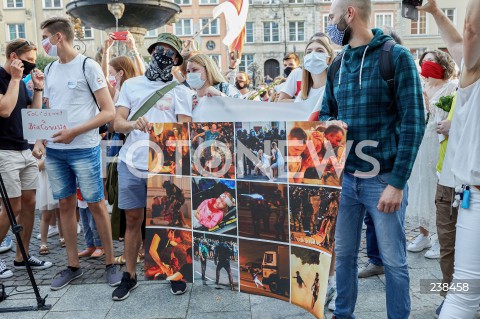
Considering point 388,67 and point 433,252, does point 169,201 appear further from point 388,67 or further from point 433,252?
point 433,252

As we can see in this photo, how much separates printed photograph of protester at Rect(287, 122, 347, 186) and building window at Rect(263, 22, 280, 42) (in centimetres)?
4713

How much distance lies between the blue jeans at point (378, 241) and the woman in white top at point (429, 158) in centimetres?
203

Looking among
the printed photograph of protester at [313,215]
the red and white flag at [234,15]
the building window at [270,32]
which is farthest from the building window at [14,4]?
the printed photograph of protester at [313,215]

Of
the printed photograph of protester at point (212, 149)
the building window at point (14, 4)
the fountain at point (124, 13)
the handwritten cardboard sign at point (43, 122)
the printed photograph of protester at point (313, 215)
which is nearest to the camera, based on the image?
the printed photograph of protester at point (313, 215)

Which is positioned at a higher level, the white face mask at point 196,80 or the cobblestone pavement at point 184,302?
the white face mask at point 196,80

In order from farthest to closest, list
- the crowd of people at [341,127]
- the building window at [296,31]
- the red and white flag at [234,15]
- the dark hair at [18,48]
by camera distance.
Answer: the building window at [296,31] < the red and white flag at [234,15] < the dark hair at [18,48] < the crowd of people at [341,127]

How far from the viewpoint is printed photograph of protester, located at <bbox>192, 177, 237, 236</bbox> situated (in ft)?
9.76

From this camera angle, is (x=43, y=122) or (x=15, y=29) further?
(x=15, y=29)

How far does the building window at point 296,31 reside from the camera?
48062 mm

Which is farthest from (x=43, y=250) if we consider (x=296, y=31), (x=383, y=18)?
(x=383, y=18)

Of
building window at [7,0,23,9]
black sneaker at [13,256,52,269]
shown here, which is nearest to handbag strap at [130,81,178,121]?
black sneaker at [13,256,52,269]

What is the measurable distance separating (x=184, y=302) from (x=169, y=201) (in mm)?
985

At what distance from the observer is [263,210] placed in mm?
2865

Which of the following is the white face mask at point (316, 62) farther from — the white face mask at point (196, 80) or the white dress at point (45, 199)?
the white dress at point (45, 199)
